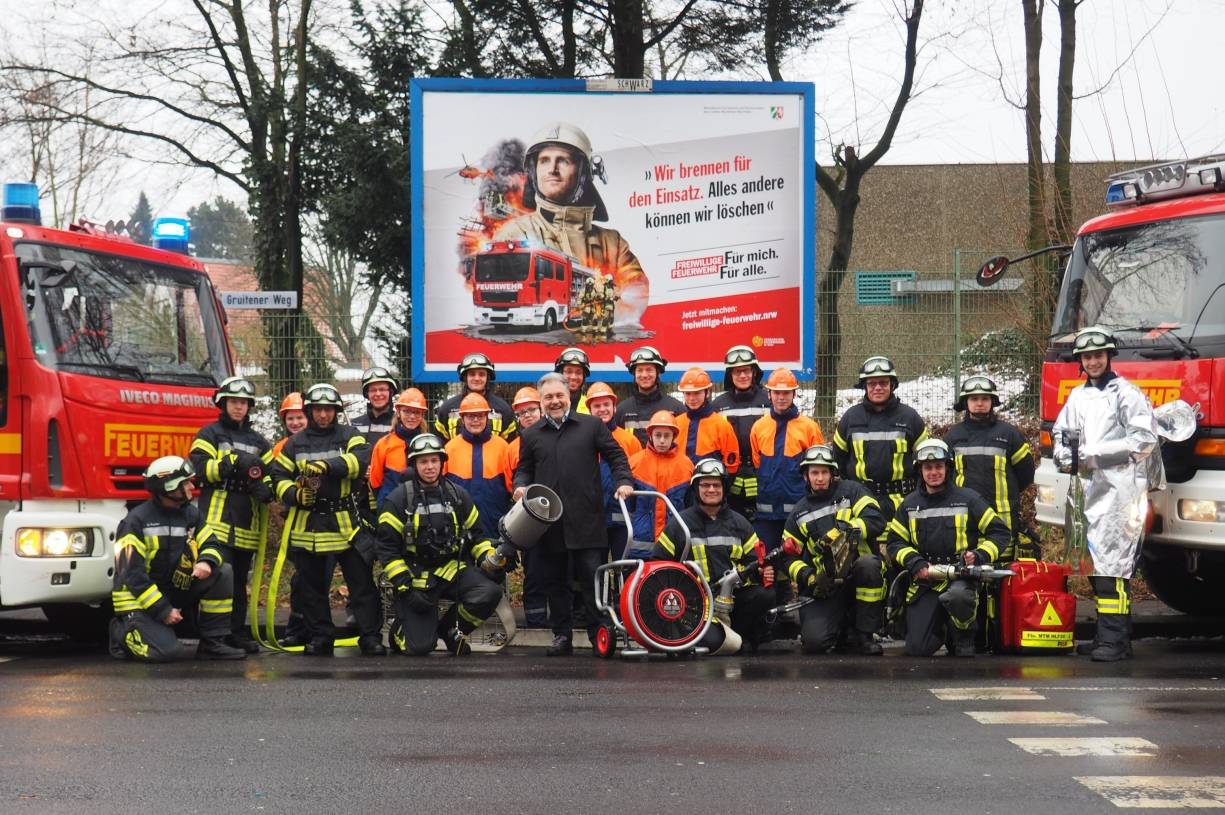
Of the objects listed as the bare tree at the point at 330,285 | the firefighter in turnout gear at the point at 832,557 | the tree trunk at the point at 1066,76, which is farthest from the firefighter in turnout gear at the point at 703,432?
the bare tree at the point at 330,285

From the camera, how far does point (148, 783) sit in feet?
19.7

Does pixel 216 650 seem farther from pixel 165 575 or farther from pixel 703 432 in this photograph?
pixel 703 432

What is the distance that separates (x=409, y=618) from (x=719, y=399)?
9.24ft

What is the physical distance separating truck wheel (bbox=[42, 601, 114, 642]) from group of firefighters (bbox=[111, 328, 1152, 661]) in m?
1.19

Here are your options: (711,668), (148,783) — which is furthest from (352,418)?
(148,783)

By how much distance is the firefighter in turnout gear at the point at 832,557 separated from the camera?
10203 millimetres

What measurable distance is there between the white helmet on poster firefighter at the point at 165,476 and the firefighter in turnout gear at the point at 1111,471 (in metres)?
5.59

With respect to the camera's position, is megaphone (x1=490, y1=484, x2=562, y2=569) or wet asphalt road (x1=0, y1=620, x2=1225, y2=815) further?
megaphone (x1=490, y1=484, x2=562, y2=569)

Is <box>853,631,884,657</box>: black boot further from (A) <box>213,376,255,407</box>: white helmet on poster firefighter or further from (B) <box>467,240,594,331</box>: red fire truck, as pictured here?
(B) <box>467,240,594,331</box>: red fire truck

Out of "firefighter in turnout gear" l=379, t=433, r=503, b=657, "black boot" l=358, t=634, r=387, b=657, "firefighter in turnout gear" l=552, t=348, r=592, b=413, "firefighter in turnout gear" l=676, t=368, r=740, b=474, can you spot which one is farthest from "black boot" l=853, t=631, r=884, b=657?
"black boot" l=358, t=634, r=387, b=657

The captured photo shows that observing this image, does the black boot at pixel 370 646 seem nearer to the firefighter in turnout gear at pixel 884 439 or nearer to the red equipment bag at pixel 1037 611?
the firefighter in turnout gear at pixel 884 439

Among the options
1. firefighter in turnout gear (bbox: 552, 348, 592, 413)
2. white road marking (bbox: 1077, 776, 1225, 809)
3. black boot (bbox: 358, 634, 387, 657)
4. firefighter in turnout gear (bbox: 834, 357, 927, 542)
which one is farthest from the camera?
firefighter in turnout gear (bbox: 552, 348, 592, 413)

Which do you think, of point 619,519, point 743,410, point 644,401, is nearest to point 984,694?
point 619,519

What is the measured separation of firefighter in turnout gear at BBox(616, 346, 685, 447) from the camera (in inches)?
436
